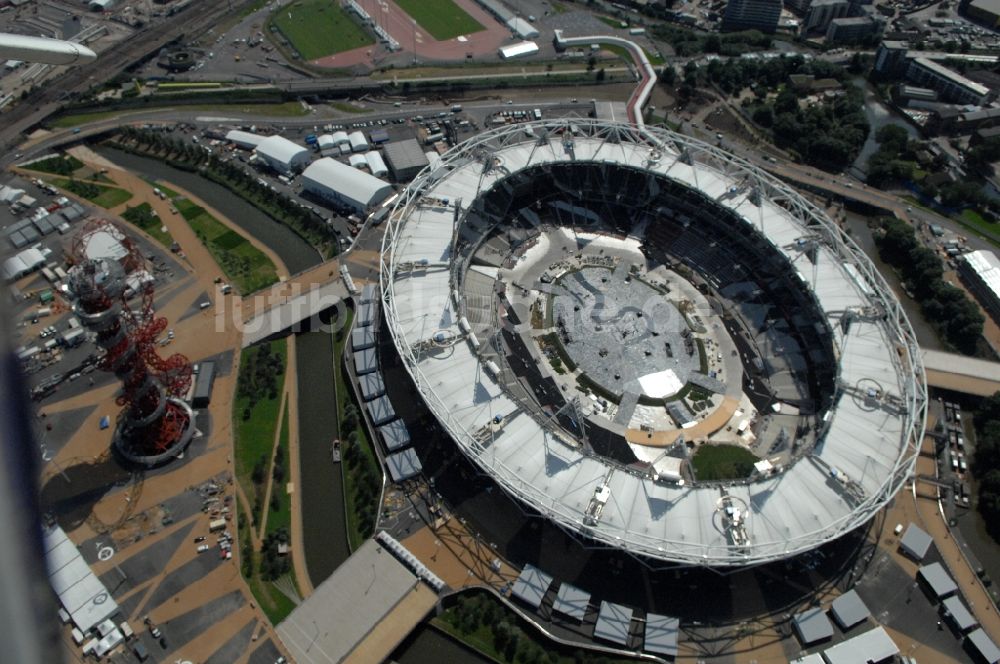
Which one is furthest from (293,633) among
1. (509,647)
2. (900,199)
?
(900,199)

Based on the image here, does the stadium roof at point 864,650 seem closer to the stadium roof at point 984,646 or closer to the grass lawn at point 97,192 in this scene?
the stadium roof at point 984,646

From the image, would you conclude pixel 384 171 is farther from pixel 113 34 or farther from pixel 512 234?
pixel 113 34

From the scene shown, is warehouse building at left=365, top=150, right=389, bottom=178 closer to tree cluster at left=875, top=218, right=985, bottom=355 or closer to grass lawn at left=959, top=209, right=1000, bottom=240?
tree cluster at left=875, top=218, right=985, bottom=355

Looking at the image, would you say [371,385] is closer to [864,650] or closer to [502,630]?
[502,630]

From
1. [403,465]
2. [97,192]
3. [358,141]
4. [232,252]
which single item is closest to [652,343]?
[403,465]

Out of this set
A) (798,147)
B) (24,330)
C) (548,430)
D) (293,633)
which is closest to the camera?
(293,633)

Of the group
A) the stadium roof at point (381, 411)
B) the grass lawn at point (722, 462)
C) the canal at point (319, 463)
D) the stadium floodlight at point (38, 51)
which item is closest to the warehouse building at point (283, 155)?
the canal at point (319, 463)
